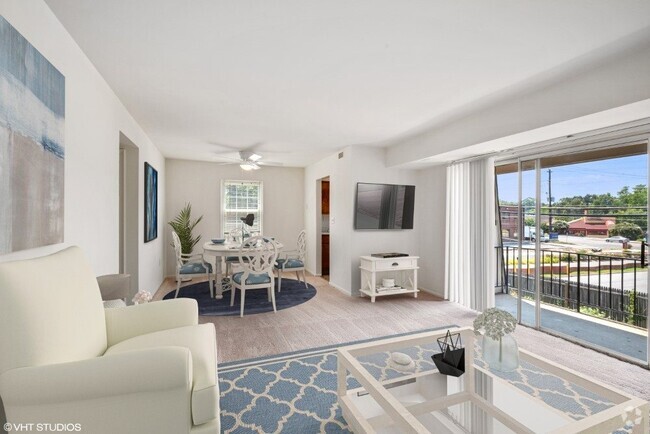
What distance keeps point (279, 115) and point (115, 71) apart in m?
1.51

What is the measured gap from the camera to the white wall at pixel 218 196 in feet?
19.9

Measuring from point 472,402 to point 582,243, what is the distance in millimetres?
2475

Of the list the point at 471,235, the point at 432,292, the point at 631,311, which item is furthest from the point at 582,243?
the point at 432,292

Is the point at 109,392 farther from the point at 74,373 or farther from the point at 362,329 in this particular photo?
the point at 362,329

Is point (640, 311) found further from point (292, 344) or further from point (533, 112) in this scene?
point (292, 344)

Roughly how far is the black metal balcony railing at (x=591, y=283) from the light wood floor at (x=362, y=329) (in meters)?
0.56

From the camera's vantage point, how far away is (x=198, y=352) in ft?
5.11

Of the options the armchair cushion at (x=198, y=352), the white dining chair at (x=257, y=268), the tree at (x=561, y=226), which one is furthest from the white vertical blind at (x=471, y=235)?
the armchair cushion at (x=198, y=352)

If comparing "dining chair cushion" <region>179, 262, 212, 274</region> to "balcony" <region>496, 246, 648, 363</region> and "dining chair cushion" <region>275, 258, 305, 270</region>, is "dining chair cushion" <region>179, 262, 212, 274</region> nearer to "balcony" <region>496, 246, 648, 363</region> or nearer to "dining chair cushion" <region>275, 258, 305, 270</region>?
"dining chair cushion" <region>275, 258, 305, 270</region>

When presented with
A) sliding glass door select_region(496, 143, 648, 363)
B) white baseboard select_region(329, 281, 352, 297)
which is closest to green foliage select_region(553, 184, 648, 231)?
sliding glass door select_region(496, 143, 648, 363)

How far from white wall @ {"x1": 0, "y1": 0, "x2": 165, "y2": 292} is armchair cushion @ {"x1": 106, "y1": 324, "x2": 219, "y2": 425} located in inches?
27.1

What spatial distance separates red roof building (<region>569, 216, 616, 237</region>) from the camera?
2.95m

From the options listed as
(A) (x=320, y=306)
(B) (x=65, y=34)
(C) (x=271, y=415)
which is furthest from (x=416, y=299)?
(B) (x=65, y=34)

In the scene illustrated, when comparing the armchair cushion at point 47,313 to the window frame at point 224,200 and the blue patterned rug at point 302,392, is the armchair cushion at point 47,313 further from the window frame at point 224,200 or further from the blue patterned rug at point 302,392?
the window frame at point 224,200
